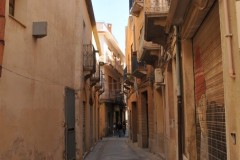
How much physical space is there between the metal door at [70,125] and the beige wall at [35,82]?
19.4 inches

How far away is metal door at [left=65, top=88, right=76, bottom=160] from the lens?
587 inches

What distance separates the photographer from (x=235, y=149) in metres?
4.87

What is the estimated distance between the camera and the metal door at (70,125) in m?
14.9

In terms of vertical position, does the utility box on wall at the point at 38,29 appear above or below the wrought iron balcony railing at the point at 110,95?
below

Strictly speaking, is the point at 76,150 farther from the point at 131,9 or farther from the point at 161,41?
the point at 131,9

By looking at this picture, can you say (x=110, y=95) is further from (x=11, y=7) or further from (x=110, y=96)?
(x=11, y=7)

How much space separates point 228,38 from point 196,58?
13.9 feet

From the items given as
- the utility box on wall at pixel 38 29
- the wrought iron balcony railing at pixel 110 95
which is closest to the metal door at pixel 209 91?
the utility box on wall at pixel 38 29

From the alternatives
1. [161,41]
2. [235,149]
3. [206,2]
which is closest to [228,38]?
[235,149]

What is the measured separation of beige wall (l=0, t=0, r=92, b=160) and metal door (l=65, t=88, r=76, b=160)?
49 cm

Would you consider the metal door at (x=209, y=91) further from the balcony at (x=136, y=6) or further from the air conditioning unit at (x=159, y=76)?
the balcony at (x=136, y=6)

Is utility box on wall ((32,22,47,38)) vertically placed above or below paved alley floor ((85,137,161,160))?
above

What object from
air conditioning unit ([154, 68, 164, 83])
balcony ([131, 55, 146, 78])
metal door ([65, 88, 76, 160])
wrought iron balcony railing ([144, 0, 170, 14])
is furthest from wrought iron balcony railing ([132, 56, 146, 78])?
wrought iron balcony railing ([144, 0, 170, 14])

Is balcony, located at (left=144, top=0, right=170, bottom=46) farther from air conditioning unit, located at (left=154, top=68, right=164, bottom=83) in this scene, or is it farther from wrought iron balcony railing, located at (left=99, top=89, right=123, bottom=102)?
wrought iron balcony railing, located at (left=99, top=89, right=123, bottom=102)
